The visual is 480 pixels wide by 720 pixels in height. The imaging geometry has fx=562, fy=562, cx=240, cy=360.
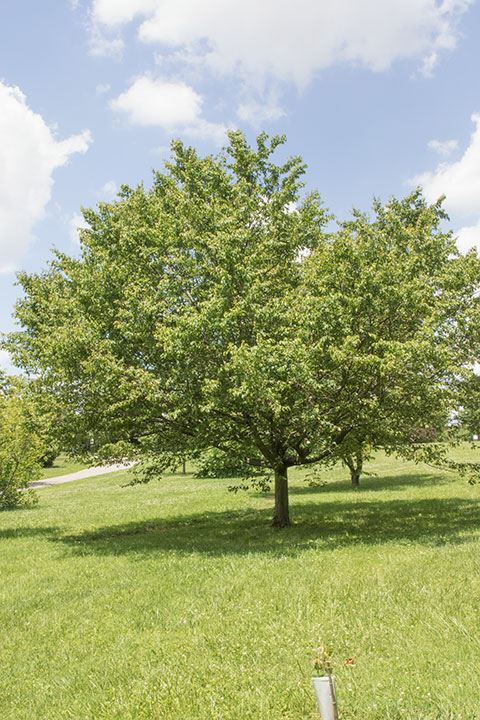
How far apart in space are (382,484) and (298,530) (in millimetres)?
15459

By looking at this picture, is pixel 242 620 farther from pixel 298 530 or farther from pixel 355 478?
pixel 355 478

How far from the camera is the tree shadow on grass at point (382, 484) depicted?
99.5 feet

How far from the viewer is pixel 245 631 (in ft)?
27.1

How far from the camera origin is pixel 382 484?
31953 millimetres

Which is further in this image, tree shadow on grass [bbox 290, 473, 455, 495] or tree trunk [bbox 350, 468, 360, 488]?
tree trunk [bbox 350, 468, 360, 488]

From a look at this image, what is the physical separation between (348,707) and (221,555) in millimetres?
8864

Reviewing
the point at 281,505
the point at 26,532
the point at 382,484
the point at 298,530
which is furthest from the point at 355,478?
the point at 26,532

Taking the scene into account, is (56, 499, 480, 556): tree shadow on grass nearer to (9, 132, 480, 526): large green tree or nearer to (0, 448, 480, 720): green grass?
(0, 448, 480, 720): green grass

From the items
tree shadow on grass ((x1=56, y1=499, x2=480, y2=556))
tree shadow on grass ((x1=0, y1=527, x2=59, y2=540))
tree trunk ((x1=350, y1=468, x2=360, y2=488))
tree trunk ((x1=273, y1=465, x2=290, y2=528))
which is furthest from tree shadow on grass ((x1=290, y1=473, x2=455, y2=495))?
tree shadow on grass ((x1=0, y1=527, x2=59, y2=540))

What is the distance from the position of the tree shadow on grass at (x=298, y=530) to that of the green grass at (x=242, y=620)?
11cm

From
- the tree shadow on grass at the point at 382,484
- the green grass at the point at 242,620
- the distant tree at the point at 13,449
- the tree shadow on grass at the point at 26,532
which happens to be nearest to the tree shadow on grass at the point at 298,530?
the green grass at the point at 242,620

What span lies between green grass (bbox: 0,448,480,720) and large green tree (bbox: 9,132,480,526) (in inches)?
131

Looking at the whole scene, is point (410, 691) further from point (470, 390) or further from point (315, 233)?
point (315, 233)

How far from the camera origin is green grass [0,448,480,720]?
616 cm
